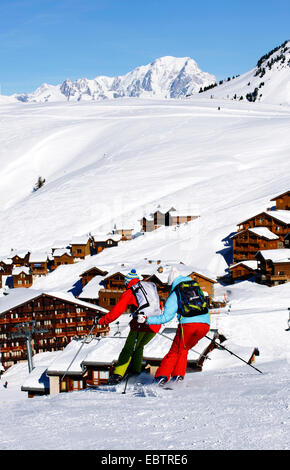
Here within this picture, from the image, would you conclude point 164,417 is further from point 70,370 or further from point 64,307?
point 64,307

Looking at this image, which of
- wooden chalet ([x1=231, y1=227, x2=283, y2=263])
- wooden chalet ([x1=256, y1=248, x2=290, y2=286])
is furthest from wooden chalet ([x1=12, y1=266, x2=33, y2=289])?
wooden chalet ([x1=256, y1=248, x2=290, y2=286])

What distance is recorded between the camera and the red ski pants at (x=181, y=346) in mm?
5992

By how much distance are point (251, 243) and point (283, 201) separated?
13169 millimetres

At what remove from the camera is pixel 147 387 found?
631cm

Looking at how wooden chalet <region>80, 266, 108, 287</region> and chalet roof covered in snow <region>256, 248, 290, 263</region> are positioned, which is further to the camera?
wooden chalet <region>80, 266, 108, 287</region>

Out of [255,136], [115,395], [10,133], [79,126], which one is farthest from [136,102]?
[115,395]

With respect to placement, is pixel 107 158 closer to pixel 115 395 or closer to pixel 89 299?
pixel 89 299

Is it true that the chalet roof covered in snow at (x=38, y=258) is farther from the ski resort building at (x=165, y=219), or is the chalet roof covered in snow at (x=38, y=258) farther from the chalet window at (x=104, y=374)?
the chalet window at (x=104, y=374)

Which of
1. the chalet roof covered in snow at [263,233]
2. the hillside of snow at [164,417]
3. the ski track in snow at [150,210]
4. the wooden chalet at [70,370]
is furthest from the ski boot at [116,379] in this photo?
the chalet roof covered in snow at [263,233]

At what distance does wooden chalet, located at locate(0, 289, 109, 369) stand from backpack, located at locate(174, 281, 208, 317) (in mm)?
29185

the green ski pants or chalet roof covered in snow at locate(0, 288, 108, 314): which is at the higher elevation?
the green ski pants

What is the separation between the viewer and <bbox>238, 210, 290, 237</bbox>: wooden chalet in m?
49.1

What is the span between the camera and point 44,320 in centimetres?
3456

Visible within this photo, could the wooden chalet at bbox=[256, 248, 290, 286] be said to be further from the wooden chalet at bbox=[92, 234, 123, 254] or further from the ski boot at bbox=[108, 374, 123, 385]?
the ski boot at bbox=[108, 374, 123, 385]
